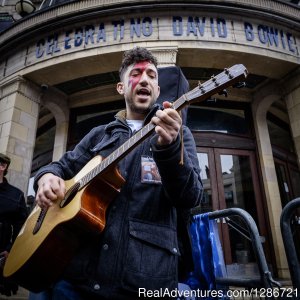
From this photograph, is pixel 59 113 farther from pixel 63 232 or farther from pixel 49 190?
pixel 63 232

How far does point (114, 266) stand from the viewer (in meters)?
1.17

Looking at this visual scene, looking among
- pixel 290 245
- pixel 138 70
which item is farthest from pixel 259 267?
pixel 138 70

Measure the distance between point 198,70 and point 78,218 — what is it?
5.66 metres

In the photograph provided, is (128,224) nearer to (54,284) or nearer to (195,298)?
(54,284)

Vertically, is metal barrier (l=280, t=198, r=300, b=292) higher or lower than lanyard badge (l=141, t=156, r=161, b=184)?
lower

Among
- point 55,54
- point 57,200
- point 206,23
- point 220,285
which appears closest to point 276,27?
point 206,23

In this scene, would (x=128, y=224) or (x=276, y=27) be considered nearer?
(x=128, y=224)

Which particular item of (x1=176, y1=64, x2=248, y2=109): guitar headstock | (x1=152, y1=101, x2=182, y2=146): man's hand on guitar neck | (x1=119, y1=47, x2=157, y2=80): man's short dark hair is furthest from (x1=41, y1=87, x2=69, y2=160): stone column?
(x1=152, y1=101, x2=182, y2=146): man's hand on guitar neck

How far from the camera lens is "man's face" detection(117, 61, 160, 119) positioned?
171 centimetres

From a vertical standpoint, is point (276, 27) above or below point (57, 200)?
above

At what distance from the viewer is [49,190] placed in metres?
1.40

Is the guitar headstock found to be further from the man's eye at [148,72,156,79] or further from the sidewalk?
the sidewalk

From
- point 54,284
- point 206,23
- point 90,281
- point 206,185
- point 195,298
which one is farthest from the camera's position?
point 206,185

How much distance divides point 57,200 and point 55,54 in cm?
510
